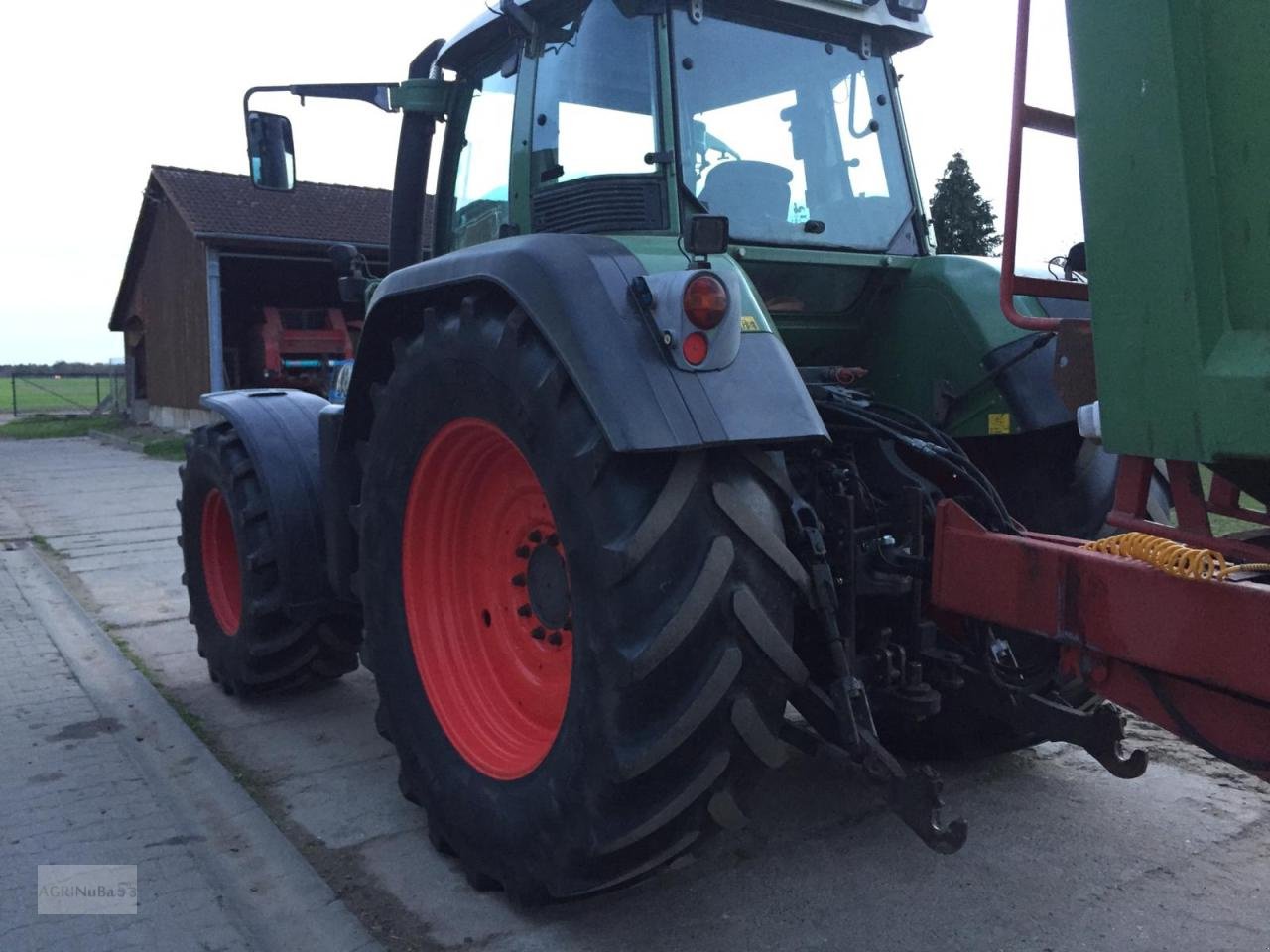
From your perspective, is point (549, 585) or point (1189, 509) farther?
point (549, 585)

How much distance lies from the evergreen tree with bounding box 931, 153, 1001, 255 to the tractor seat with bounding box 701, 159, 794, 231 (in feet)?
2.78

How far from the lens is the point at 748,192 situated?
3039mm

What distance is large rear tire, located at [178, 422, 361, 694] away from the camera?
4.07 metres

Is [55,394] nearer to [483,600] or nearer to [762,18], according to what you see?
[483,600]

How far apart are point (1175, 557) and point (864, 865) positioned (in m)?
1.47

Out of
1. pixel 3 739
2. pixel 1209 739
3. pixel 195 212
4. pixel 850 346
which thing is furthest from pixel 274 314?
pixel 1209 739

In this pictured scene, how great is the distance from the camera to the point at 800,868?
9.45 feet

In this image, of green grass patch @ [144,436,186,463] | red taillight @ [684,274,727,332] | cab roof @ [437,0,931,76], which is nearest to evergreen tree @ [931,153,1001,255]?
cab roof @ [437,0,931,76]

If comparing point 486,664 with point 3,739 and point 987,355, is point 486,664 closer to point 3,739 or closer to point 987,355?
point 987,355

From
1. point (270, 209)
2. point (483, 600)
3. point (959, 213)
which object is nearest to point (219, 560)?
point (483, 600)

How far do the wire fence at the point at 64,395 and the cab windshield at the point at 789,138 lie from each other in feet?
97.0

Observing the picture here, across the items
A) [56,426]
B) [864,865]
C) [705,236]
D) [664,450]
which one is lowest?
[864,865]

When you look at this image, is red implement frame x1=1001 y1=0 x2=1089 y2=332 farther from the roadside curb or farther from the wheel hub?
the roadside curb

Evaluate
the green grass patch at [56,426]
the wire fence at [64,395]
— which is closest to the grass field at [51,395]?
the wire fence at [64,395]
